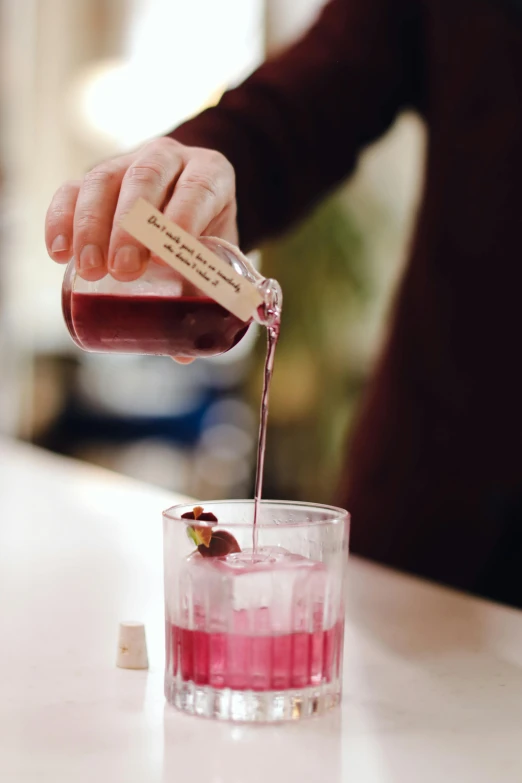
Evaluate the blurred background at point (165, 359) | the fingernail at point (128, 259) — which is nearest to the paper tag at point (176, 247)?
the fingernail at point (128, 259)

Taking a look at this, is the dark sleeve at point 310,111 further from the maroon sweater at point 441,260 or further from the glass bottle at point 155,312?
the glass bottle at point 155,312

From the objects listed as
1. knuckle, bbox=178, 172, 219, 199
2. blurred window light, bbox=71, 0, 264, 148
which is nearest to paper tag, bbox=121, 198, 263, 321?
knuckle, bbox=178, 172, 219, 199

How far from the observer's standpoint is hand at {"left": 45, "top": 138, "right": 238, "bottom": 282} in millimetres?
877

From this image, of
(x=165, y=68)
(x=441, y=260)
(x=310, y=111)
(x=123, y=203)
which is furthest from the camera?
(x=165, y=68)

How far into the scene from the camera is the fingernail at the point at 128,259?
858mm

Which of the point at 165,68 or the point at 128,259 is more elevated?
the point at 165,68

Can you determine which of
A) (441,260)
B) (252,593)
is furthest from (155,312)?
(441,260)

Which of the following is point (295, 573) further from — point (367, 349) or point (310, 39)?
point (367, 349)

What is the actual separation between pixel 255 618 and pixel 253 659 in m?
0.03

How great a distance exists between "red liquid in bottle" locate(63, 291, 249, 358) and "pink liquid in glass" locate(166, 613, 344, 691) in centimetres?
26

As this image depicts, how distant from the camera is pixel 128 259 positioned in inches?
33.8

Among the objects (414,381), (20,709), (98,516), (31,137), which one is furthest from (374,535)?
(31,137)

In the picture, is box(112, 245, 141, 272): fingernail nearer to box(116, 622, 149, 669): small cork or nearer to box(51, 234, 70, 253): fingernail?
box(51, 234, 70, 253): fingernail

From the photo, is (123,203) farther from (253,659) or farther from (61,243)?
(253,659)
